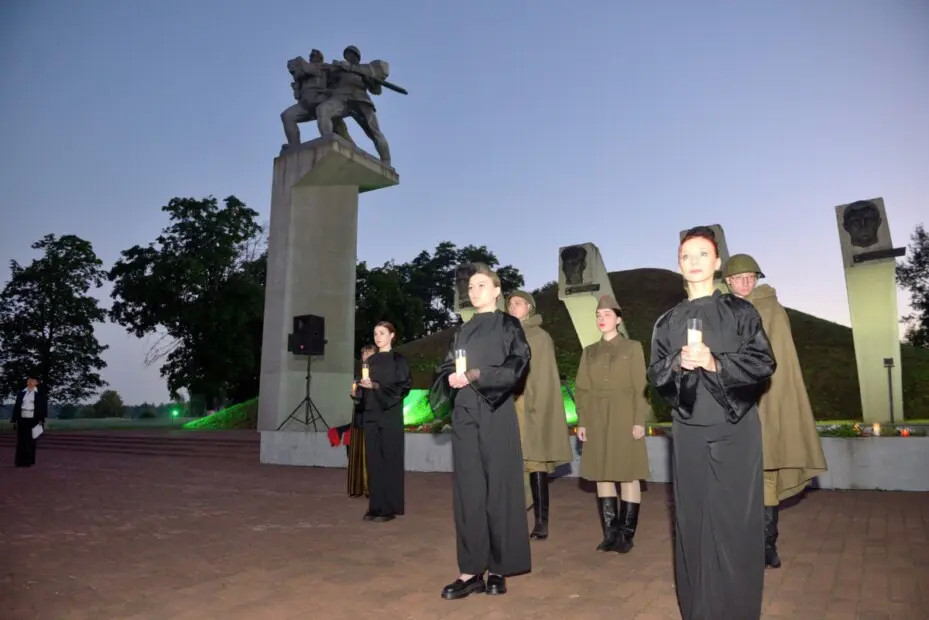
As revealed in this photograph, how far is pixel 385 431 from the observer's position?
733 cm

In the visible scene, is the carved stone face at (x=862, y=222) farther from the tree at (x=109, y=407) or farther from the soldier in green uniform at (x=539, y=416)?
the tree at (x=109, y=407)

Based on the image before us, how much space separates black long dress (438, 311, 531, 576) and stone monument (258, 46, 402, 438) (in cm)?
1272

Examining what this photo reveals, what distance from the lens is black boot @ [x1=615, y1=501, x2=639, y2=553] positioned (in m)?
5.46

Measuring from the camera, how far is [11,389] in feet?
121

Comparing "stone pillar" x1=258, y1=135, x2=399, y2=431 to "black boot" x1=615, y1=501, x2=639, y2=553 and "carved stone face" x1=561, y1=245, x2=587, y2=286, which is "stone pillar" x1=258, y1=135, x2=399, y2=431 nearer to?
"carved stone face" x1=561, y1=245, x2=587, y2=286

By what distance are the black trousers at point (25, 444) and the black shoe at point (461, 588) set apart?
13335mm

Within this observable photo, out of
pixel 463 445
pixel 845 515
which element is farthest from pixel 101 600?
pixel 845 515

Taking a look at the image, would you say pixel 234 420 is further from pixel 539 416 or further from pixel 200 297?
pixel 539 416

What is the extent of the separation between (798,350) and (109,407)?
61.7 metres

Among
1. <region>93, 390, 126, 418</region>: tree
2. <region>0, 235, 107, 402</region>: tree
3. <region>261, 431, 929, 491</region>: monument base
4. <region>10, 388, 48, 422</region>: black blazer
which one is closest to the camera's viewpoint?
<region>261, 431, 929, 491</region>: monument base

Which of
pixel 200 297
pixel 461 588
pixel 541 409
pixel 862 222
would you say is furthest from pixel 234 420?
pixel 461 588

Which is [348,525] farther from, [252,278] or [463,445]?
[252,278]

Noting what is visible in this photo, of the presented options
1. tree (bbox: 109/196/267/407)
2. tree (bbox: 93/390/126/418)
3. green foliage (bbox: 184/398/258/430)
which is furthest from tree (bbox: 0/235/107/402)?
tree (bbox: 93/390/126/418)

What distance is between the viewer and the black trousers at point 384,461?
7141 millimetres
